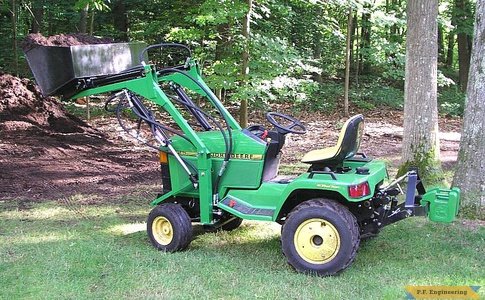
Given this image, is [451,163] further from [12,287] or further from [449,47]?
[449,47]

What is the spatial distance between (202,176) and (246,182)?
1.36 ft

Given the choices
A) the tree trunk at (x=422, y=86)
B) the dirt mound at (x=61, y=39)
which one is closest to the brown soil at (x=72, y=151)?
the dirt mound at (x=61, y=39)

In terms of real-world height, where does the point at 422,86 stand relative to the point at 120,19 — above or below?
below

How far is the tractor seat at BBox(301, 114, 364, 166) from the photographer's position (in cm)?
405

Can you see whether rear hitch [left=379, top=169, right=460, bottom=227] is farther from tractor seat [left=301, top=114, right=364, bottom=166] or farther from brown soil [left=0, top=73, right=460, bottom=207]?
brown soil [left=0, top=73, right=460, bottom=207]

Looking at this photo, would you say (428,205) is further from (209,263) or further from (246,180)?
(209,263)

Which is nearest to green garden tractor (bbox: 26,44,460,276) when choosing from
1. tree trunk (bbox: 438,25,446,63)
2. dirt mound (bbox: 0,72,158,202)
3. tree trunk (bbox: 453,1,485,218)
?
tree trunk (bbox: 453,1,485,218)

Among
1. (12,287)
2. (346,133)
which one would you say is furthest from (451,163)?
(12,287)

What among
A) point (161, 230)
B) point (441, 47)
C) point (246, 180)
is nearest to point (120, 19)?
point (161, 230)

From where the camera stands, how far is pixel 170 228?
453 cm

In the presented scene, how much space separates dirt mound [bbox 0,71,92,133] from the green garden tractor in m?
5.26

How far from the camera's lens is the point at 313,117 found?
1418 cm

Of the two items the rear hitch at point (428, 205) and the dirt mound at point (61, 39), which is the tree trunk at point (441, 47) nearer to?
the dirt mound at point (61, 39)

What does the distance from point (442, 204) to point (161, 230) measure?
8.32 ft
